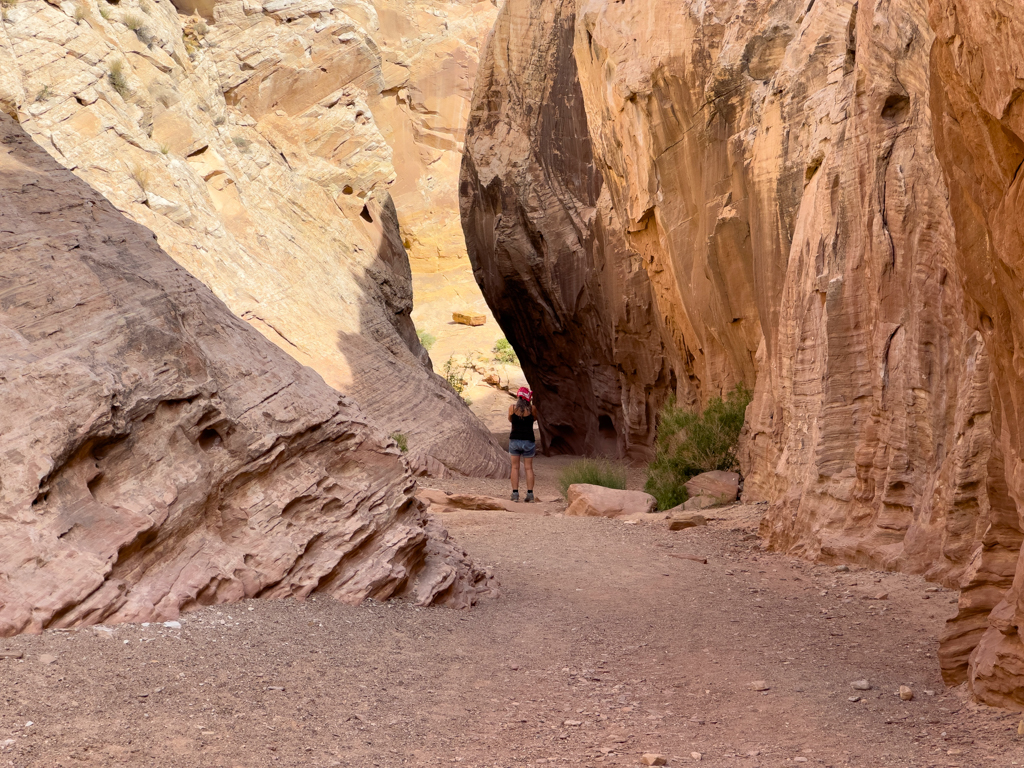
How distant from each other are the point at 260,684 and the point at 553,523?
6.65 m

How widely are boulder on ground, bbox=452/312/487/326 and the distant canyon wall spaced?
23.4 m

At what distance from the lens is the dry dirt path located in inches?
130

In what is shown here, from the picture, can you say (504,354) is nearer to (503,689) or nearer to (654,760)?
(503,689)

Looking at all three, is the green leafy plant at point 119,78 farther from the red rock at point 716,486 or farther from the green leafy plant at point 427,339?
the green leafy plant at point 427,339

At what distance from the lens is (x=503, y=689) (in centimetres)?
436

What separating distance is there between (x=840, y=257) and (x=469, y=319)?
36.6m

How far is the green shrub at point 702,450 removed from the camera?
12.9 m

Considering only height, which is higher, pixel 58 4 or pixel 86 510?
pixel 58 4

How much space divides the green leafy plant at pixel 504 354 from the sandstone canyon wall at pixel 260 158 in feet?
53.1

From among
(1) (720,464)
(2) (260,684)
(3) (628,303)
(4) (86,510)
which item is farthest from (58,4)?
(2) (260,684)

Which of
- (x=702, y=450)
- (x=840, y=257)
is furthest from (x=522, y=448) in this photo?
(x=840, y=257)

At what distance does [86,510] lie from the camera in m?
4.31

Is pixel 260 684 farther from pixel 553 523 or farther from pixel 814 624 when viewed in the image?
pixel 553 523

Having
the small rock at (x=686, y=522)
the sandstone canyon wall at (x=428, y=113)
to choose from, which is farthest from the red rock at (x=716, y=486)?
the sandstone canyon wall at (x=428, y=113)
